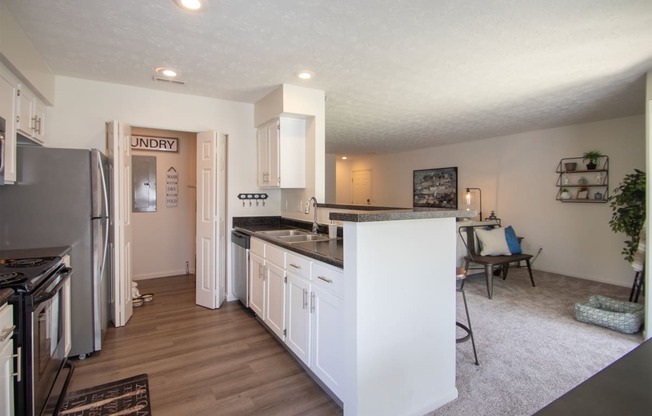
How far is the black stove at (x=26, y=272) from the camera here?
4.91 feet

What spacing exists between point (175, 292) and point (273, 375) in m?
2.43

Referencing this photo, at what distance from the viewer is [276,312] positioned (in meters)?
2.69

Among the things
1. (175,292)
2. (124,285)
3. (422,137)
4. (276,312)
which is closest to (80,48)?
(124,285)

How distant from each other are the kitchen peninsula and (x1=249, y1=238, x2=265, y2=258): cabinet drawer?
1382 millimetres

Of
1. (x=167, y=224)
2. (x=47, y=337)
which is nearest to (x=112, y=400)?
(x=47, y=337)

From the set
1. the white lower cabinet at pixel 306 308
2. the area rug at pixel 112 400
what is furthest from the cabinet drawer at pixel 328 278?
the area rug at pixel 112 400

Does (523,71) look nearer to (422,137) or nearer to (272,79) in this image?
(272,79)

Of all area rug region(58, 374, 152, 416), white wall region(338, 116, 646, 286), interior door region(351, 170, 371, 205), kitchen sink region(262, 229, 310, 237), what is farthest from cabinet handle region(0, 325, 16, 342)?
interior door region(351, 170, 371, 205)

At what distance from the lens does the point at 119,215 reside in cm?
305

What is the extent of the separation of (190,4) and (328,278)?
5.89 feet

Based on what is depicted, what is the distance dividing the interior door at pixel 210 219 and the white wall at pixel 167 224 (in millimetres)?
1523

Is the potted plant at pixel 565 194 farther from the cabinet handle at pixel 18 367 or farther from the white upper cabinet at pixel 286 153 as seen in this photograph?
the cabinet handle at pixel 18 367

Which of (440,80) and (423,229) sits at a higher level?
(440,80)

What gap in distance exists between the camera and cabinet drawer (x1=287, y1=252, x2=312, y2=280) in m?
2.19
